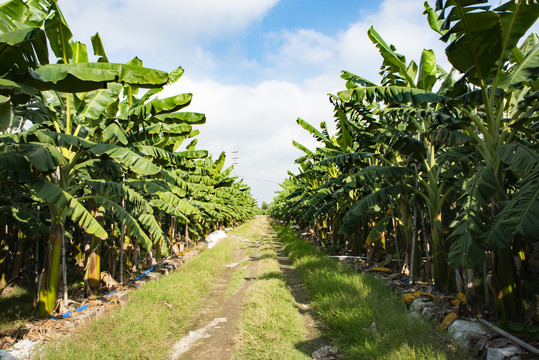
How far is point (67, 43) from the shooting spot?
516 centimetres

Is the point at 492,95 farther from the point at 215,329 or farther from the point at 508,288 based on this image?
the point at 215,329

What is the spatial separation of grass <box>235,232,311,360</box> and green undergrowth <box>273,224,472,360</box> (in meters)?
0.52

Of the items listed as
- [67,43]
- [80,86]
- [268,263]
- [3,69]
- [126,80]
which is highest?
[67,43]

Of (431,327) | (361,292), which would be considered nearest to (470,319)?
(431,327)

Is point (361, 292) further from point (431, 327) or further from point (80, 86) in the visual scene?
point (80, 86)

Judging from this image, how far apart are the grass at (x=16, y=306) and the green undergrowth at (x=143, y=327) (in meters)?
1.45

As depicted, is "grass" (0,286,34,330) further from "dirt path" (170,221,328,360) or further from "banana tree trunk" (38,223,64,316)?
"dirt path" (170,221,328,360)

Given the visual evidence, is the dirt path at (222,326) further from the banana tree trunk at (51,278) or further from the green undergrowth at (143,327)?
the banana tree trunk at (51,278)

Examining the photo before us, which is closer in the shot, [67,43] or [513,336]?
[513,336]

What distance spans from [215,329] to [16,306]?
4.65 meters

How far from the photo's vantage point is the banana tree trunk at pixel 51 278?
16.2ft

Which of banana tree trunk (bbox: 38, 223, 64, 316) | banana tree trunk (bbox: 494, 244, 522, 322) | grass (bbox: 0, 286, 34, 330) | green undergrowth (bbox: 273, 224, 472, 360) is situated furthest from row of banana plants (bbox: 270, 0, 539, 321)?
grass (bbox: 0, 286, 34, 330)

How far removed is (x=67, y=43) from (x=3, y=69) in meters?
1.67

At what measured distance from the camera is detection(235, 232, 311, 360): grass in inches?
169
